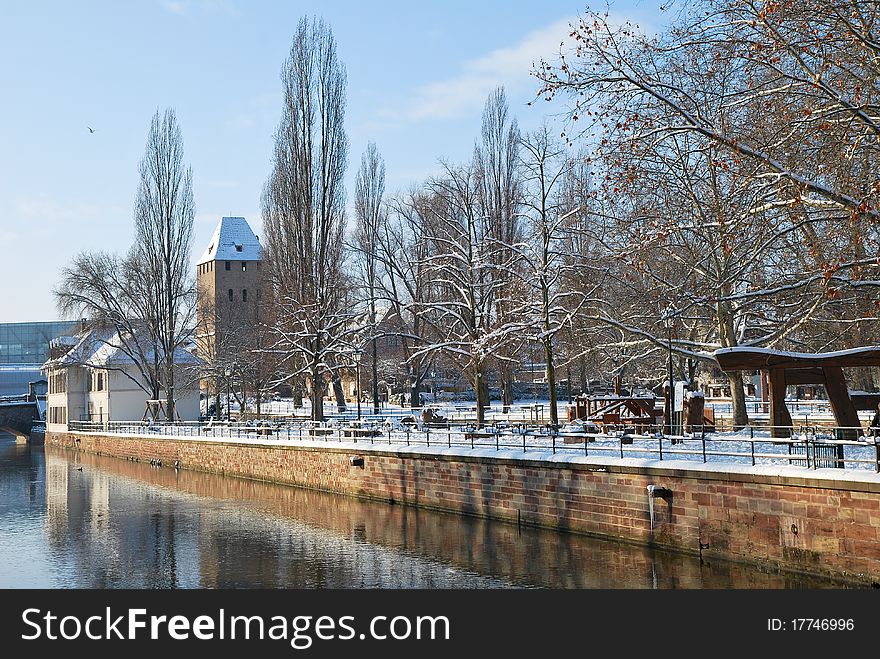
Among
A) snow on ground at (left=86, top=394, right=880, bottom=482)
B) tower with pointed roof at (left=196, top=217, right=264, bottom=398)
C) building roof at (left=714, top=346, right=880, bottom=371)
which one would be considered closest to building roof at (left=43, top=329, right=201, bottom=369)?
tower with pointed roof at (left=196, top=217, right=264, bottom=398)

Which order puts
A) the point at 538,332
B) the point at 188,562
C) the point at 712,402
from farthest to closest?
the point at 712,402 → the point at 538,332 → the point at 188,562

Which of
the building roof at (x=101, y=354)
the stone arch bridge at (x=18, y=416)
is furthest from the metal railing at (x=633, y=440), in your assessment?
the stone arch bridge at (x=18, y=416)

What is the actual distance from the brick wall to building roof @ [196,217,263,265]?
254 feet

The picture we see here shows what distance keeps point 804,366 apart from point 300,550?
12629mm

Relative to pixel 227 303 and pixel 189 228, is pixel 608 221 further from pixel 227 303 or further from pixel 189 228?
pixel 227 303

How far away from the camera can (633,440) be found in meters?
25.9

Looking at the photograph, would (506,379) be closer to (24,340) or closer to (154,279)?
(154,279)

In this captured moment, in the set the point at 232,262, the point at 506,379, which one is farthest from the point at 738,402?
the point at 232,262

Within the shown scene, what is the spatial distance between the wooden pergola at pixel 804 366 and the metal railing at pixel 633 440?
1.43ft
